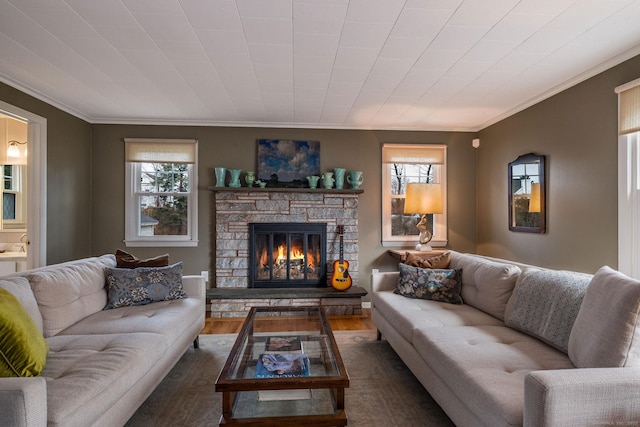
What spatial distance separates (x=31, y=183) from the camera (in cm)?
342

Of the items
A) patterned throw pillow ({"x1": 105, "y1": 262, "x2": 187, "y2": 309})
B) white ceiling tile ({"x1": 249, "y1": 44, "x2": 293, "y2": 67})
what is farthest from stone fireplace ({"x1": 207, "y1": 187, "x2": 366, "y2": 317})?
white ceiling tile ({"x1": 249, "y1": 44, "x2": 293, "y2": 67})

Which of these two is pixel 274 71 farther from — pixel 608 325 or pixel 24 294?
pixel 608 325

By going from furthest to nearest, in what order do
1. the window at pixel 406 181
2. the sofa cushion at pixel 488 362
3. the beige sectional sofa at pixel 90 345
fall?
the window at pixel 406 181 → the sofa cushion at pixel 488 362 → the beige sectional sofa at pixel 90 345

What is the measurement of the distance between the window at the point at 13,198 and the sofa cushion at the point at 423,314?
15.3 ft

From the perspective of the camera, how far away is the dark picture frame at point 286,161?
439cm

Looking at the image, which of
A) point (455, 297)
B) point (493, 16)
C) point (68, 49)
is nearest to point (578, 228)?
point (455, 297)

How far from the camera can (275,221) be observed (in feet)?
14.1

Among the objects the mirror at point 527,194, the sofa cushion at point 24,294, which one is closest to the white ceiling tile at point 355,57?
the mirror at point 527,194

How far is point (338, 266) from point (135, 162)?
292cm

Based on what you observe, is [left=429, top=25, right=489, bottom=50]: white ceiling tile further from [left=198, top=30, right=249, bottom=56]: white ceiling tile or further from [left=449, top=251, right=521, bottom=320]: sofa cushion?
[left=449, top=251, right=521, bottom=320]: sofa cushion

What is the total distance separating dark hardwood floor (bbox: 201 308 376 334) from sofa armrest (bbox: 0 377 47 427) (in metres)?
2.39

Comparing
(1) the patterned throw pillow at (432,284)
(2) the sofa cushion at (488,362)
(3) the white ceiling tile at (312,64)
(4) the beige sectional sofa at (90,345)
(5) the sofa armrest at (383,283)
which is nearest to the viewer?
(4) the beige sectional sofa at (90,345)

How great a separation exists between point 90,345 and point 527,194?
3976 mm

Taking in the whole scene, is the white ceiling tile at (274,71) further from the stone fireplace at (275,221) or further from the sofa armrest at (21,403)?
the sofa armrest at (21,403)
